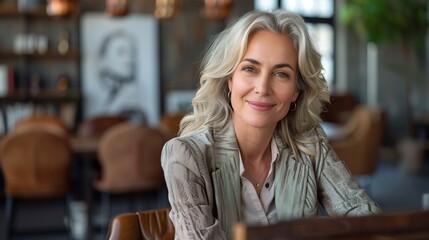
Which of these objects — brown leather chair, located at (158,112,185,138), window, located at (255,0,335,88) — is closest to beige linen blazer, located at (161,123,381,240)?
brown leather chair, located at (158,112,185,138)

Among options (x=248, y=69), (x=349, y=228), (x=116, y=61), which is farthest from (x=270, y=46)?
(x=116, y=61)

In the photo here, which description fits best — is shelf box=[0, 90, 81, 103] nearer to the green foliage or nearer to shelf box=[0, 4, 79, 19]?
shelf box=[0, 4, 79, 19]

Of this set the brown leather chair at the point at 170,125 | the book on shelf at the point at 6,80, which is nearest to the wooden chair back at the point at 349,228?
the brown leather chair at the point at 170,125

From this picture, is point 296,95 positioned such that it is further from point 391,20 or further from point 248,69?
point 391,20

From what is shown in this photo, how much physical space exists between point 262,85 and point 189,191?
340 mm

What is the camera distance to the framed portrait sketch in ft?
27.4

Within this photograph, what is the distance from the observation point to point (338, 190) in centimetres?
179

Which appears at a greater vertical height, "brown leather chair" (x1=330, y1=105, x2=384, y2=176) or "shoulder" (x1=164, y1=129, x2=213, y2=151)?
"shoulder" (x1=164, y1=129, x2=213, y2=151)

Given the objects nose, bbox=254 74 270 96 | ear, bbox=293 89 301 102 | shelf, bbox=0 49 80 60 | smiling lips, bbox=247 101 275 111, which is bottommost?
shelf, bbox=0 49 80 60

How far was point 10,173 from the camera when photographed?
4594mm

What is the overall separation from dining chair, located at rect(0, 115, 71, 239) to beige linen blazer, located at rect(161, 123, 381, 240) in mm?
3041

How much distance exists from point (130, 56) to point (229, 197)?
7.06 m

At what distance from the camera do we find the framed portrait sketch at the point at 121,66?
8359mm

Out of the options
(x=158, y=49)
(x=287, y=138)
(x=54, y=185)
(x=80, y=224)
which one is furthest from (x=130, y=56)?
(x=287, y=138)
